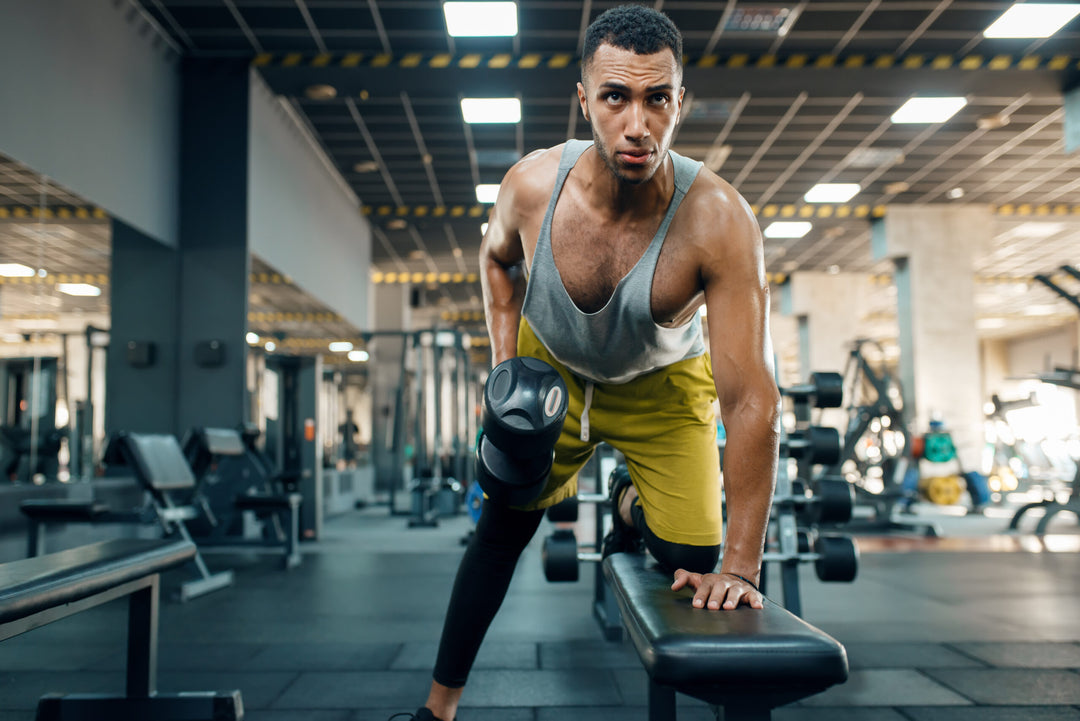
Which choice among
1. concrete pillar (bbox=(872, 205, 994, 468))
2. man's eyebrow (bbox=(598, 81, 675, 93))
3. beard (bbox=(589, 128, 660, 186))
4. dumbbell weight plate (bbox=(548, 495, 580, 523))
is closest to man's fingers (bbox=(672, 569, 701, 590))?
beard (bbox=(589, 128, 660, 186))

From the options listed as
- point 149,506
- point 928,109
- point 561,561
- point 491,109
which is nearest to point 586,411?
point 561,561

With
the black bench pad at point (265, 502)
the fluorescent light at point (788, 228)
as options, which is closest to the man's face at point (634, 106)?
the black bench pad at point (265, 502)

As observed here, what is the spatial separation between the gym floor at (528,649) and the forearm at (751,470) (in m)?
0.85

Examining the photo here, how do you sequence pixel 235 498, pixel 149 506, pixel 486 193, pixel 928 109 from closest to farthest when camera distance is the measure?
pixel 149 506
pixel 235 498
pixel 928 109
pixel 486 193

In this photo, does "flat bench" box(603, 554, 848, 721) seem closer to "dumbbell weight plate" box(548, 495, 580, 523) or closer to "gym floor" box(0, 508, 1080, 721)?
"gym floor" box(0, 508, 1080, 721)

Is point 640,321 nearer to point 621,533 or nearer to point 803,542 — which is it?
point 621,533

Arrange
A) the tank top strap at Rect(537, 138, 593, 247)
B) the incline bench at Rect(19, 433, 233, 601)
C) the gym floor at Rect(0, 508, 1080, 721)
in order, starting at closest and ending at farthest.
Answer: the tank top strap at Rect(537, 138, 593, 247) → the gym floor at Rect(0, 508, 1080, 721) → the incline bench at Rect(19, 433, 233, 601)

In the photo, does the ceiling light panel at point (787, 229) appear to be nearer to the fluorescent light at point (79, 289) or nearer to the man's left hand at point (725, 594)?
the fluorescent light at point (79, 289)

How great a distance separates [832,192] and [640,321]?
8.11 metres

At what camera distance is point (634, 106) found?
3.42 ft

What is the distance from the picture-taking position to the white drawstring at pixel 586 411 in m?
1.42

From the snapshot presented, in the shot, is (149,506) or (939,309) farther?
(939,309)

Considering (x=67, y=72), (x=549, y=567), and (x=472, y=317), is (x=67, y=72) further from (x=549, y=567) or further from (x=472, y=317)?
(x=472, y=317)

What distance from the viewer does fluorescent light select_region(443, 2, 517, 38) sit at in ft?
15.5
